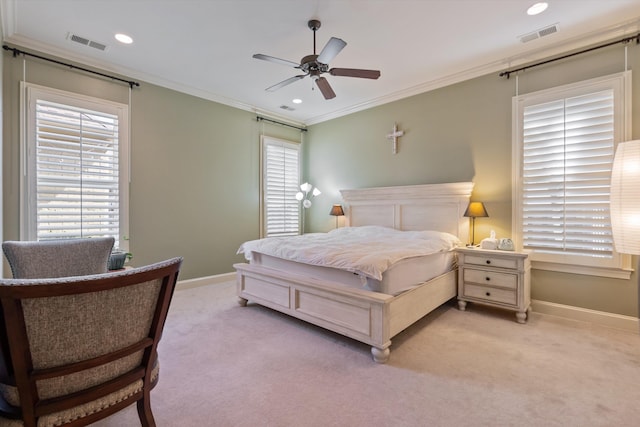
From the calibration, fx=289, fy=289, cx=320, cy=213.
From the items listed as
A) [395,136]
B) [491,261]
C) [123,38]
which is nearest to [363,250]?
[491,261]

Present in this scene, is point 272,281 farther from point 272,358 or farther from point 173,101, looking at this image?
point 173,101

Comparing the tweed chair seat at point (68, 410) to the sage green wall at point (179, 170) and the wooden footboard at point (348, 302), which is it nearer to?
the wooden footboard at point (348, 302)

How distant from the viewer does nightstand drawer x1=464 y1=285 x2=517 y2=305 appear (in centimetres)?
304

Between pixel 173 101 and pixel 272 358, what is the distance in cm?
377

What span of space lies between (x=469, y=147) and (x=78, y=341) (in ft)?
13.9

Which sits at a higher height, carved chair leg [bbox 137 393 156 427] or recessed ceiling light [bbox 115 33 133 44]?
recessed ceiling light [bbox 115 33 133 44]

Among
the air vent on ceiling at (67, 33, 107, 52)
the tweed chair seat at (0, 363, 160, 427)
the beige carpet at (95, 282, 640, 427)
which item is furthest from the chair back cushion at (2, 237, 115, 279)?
the air vent on ceiling at (67, 33, 107, 52)

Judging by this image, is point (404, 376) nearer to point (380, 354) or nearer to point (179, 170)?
point (380, 354)

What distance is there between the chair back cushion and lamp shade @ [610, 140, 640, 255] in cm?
399

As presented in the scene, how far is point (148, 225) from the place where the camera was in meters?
3.95

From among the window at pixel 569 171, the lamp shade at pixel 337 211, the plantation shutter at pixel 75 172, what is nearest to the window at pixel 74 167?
Answer: the plantation shutter at pixel 75 172

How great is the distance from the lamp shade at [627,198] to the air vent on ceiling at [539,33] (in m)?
1.45

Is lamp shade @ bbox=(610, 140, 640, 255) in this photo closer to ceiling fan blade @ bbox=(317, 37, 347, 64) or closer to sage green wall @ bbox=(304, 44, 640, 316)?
sage green wall @ bbox=(304, 44, 640, 316)

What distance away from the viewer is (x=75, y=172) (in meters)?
3.38
